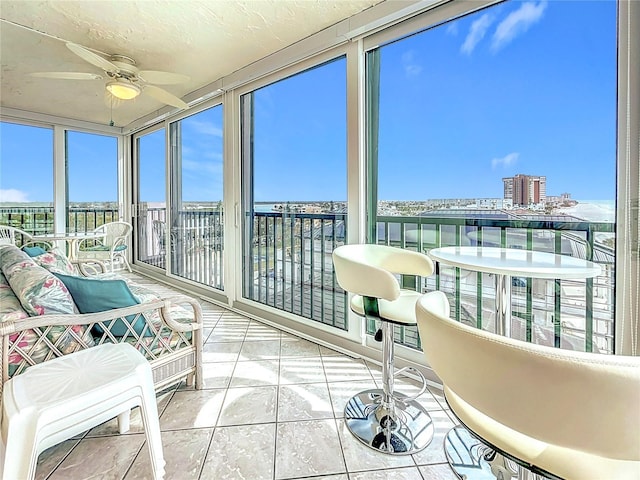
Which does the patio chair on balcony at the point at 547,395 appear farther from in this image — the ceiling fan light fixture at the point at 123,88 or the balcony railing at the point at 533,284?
the ceiling fan light fixture at the point at 123,88

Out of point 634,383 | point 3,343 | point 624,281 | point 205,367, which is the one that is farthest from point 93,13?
point 624,281

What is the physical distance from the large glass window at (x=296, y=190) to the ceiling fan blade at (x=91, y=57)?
46.0 inches

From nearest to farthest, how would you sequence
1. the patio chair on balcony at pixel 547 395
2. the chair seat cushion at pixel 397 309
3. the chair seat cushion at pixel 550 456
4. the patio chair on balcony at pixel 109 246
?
the patio chair on balcony at pixel 547 395, the chair seat cushion at pixel 550 456, the chair seat cushion at pixel 397 309, the patio chair on balcony at pixel 109 246

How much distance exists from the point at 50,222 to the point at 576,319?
635cm

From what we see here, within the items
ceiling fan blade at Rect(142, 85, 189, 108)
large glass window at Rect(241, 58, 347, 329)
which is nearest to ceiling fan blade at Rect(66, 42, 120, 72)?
ceiling fan blade at Rect(142, 85, 189, 108)

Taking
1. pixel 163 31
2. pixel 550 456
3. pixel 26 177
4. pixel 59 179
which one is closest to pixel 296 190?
pixel 163 31

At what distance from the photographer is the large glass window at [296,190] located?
2586 mm

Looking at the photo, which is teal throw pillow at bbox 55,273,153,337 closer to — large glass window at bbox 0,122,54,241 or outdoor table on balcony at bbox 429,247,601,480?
outdoor table on balcony at bbox 429,247,601,480

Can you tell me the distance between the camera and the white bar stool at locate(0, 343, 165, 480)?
3.04ft

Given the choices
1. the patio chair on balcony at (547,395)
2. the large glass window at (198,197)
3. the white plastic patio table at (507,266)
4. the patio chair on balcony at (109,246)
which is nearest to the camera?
the patio chair on balcony at (547,395)

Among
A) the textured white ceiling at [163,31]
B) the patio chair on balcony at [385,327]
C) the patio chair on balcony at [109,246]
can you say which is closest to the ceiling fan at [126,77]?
the textured white ceiling at [163,31]

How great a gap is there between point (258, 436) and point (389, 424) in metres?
0.65

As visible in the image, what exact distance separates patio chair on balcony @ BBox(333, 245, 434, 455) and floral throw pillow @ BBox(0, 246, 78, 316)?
1224 millimetres

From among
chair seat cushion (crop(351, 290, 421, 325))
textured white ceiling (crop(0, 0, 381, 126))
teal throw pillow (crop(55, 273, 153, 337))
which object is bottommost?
chair seat cushion (crop(351, 290, 421, 325))
